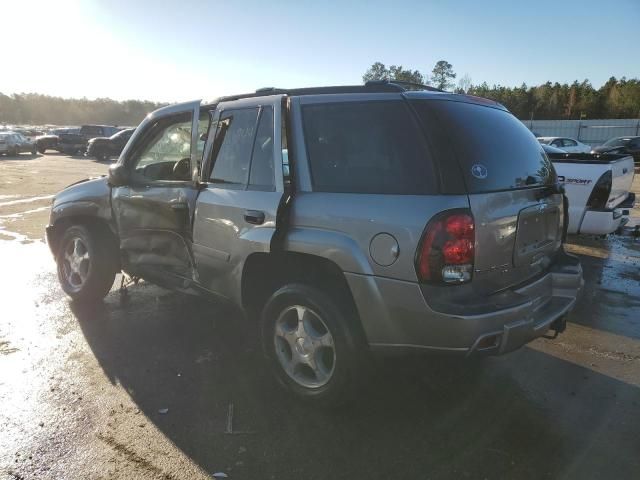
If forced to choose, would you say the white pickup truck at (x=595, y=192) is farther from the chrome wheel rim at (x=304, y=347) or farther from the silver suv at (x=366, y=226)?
the chrome wheel rim at (x=304, y=347)

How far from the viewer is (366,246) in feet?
9.05

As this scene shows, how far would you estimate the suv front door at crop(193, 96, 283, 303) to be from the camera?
3297 mm

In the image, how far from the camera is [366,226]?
108 inches

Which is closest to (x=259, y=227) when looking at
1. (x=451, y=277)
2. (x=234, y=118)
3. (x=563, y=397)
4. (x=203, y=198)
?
(x=203, y=198)

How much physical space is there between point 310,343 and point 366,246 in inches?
31.8

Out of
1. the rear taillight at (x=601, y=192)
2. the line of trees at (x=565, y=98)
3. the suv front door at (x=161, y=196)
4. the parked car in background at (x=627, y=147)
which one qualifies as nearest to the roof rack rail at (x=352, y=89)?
the suv front door at (x=161, y=196)

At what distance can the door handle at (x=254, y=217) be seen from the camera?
10.7ft

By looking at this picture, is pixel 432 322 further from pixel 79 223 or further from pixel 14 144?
pixel 14 144

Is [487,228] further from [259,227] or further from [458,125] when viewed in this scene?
[259,227]

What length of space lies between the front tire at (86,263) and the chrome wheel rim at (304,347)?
95.6 inches

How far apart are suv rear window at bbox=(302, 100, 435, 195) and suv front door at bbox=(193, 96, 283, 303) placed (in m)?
0.31

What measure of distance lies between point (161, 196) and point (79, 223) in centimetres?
145

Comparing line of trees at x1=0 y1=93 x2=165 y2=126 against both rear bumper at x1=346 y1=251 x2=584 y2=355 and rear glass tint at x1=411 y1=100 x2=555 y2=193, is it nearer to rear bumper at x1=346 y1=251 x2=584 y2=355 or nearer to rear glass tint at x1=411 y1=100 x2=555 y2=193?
rear glass tint at x1=411 y1=100 x2=555 y2=193

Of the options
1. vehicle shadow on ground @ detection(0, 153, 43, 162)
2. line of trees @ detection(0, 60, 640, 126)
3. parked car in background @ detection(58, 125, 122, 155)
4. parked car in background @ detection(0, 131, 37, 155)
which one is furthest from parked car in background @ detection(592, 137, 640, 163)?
parked car in background @ detection(0, 131, 37, 155)
